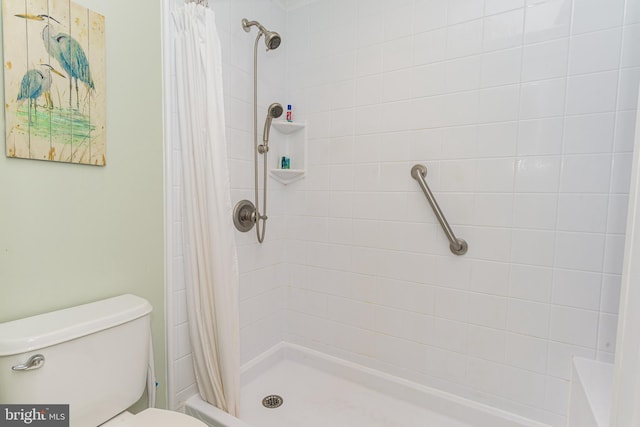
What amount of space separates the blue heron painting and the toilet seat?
862 millimetres

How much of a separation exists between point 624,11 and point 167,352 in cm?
220

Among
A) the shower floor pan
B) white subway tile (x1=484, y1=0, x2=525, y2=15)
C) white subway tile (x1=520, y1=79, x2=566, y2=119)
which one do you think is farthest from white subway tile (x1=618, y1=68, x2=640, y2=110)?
the shower floor pan

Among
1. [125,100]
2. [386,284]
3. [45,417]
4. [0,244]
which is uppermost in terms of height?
[125,100]

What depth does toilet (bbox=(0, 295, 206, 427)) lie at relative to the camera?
818 millimetres

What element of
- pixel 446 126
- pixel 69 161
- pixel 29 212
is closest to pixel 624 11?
pixel 446 126

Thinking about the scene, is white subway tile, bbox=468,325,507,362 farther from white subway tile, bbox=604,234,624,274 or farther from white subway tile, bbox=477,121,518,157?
white subway tile, bbox=477,121,518,157

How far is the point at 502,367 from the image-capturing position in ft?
4.52

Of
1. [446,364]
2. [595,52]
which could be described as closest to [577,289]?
[446,364]

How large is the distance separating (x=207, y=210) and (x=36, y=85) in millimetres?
636

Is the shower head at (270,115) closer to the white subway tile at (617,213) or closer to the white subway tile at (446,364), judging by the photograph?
the white subway tile at (446,364)

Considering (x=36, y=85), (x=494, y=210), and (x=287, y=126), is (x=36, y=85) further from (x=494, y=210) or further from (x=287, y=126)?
(x=494, y=210)

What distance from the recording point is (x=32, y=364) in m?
0.82

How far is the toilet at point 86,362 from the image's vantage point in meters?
0.82

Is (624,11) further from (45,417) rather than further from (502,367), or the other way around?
(45,417)
